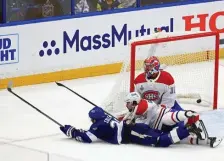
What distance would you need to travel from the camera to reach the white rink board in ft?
43.9

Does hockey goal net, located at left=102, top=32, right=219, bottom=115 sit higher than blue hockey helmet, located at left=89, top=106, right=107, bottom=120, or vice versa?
hockey goal net, located at left=102, top=32, right=219, bottom=115

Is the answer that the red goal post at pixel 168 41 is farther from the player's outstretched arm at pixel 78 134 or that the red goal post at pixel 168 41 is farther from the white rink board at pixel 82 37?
the white rink board at pixel 82 37

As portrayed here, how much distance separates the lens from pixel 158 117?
34.6 ft

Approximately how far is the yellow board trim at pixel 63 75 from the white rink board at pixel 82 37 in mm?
52

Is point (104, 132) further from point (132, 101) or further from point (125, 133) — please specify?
point (132, 101)

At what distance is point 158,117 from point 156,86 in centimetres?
55

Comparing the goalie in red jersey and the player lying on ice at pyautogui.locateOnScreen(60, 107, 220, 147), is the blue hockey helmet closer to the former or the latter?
the player lying on ice at pyautogui.locateOnScreen(60, 107, 220, 147)

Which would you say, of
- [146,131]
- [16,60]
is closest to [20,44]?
[16,60]

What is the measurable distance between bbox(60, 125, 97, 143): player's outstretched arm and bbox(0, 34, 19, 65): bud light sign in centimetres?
271

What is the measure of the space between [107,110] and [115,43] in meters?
2.68

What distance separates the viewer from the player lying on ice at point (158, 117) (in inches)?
411

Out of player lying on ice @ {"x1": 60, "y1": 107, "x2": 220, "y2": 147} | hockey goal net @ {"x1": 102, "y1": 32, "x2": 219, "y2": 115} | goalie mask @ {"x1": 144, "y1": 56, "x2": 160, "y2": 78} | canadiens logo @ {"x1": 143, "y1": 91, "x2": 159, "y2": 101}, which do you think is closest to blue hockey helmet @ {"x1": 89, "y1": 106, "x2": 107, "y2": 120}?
player lying on ice @ {"x1": 60, "y1": 107, "x2": 220, "y2": 147}

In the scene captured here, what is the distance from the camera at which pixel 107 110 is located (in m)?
11.7

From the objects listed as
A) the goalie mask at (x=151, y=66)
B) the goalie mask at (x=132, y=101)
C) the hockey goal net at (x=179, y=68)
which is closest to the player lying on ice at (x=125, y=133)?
the goalie mask at (x=132, y=101)
